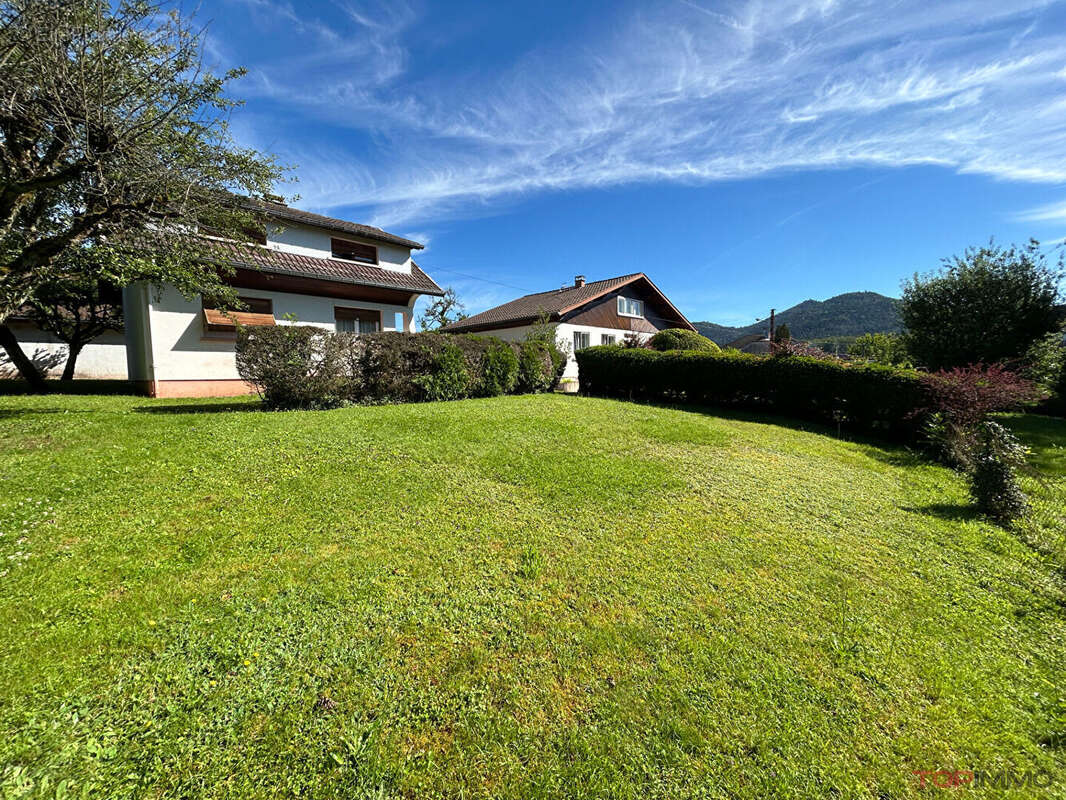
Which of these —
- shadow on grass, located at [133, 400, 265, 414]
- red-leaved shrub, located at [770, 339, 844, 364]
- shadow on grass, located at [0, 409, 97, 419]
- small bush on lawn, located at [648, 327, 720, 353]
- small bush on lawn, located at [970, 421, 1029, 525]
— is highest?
small bush on lawn, located at [648, 327, 720, 353]

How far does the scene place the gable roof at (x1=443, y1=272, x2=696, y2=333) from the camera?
21.9 meters

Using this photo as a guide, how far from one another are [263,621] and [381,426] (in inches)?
170

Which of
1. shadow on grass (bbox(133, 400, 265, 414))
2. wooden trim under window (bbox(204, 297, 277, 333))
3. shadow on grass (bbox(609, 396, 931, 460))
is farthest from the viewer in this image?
wooden trim under window (bbox(204, 297, 277, 333))

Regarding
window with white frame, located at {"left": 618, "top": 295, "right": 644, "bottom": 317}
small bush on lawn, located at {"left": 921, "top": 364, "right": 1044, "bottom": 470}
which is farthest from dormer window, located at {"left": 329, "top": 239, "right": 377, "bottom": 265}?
small bush on lawn, located at {"left": 921, "top": 364, "right": 1044, "bottom": 470}

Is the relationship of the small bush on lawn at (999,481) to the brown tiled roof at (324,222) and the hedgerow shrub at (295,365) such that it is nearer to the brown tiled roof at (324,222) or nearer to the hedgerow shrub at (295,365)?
the hedgerow shrub at (295,365)

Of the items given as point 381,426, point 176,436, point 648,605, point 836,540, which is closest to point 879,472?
point 836,540

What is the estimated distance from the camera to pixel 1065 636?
2893 mm

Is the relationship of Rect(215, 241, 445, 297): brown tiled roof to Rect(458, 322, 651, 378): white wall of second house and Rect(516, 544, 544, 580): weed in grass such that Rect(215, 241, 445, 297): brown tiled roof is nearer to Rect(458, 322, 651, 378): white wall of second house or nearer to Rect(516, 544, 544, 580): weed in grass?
Rect(458, 322, 651, 378): white wall of second house

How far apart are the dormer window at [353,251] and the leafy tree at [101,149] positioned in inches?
267

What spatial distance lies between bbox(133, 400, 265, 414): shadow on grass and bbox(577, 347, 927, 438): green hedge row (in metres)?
10.4

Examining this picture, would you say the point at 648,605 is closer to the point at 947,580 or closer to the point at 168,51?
the point at 947,580

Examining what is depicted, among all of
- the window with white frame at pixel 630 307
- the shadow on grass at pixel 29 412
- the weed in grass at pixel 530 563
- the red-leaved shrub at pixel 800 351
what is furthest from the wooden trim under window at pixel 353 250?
the weed in grass at pixel 530 563

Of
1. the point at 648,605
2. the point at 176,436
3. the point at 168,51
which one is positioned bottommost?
the point at 648,605

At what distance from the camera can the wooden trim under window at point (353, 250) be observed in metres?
15.1
